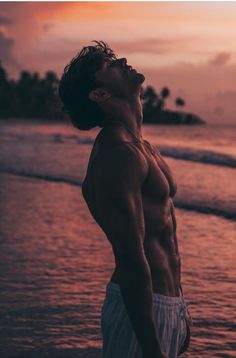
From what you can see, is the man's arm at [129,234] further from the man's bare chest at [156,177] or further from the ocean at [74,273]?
the ocean at [74,273]

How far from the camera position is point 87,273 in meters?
7.23

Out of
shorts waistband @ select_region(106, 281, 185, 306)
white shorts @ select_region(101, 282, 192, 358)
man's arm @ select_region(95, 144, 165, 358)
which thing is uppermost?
man's arm @ select_region(95, 144, 165, 358)

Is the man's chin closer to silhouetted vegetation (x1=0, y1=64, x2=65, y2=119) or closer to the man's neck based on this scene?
the man's neck

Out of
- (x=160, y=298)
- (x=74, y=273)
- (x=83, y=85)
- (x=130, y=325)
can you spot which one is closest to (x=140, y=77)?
(x=83, y=85)

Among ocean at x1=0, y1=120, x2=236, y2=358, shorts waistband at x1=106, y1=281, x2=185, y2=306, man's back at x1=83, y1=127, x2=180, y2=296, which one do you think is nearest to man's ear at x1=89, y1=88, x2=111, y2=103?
man's back at x1=83, y1=127, x2=180, y2=296

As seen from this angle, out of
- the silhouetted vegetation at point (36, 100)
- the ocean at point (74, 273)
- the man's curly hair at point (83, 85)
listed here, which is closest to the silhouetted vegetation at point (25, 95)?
the silhouetted vegetation at point (36, 100)

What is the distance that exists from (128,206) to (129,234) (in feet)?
0.30

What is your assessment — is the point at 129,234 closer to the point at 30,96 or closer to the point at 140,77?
the point at 140,77

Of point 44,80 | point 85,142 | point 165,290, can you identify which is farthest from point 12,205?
point 44,80

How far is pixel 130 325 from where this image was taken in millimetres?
2588

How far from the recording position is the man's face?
2543 mm

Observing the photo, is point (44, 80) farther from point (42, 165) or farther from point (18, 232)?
point (18, 232)

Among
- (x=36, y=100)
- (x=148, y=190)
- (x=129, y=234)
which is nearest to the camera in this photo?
(x=129, y=234)

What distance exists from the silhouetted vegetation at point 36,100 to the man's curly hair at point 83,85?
12417 cm
